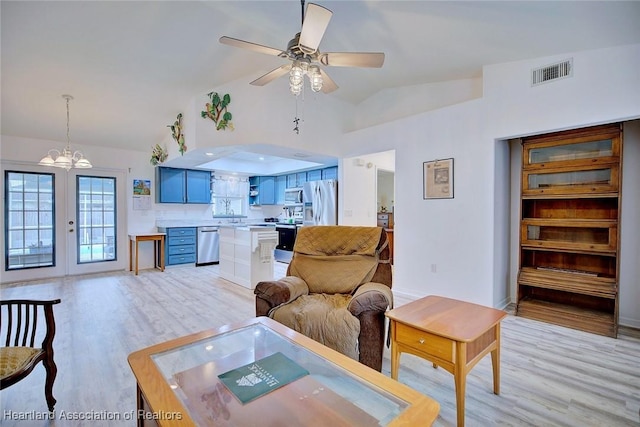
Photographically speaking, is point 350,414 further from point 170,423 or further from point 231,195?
point 231,195

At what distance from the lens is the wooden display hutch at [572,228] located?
9.45 feet

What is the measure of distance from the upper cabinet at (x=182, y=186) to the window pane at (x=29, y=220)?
64.3 inches

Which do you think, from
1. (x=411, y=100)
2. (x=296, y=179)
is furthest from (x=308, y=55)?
(x=296, y=179)

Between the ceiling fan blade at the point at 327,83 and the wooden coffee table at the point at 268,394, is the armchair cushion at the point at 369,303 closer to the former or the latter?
the wooden coffee table at the point at 268,394

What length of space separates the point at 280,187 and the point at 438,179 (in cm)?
451

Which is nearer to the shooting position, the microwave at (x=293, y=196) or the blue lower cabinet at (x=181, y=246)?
the blue lower cabinet at (x=181, y=246)

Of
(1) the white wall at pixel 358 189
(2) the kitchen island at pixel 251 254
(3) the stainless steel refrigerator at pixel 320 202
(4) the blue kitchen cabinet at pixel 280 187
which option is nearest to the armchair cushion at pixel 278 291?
(2) the kitchen island at pixel 251 254

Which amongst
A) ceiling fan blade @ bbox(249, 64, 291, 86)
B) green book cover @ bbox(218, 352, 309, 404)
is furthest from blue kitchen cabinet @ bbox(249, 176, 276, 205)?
green book cover @ bbox(218, 352, 309, 404)

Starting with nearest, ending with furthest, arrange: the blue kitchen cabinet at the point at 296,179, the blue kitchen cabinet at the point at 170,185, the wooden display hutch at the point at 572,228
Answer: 1. the wooden display hutch at the point at 572,228
2. the blue kitchen cabinet at the point at 170,185
3. the blue kitchen cabinet at the point at 296,179

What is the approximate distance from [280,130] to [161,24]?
6.00 feet

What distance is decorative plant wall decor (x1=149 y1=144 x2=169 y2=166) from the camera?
17.8ft

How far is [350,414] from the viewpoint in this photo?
1.16 meters

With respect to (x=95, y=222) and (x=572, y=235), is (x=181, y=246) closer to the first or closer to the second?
(x=95, y=222)

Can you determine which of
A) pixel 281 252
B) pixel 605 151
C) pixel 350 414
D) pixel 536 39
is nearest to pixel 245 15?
pixel 536 39
